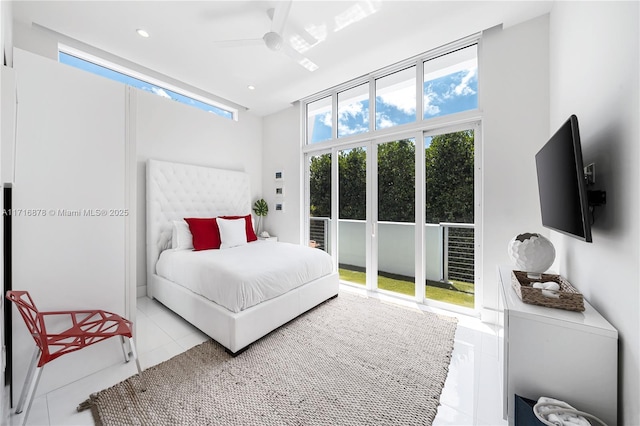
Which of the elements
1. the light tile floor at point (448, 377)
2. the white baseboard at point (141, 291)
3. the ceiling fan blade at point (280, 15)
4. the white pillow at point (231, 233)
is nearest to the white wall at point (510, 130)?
the light tile floor at point (448, 377)

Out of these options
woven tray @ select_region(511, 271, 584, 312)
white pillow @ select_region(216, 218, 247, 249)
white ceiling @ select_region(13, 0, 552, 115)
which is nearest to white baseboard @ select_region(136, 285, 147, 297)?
white pillow @ select_region(216, 218, 247, 249)

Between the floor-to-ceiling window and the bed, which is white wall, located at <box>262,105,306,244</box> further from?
the bed

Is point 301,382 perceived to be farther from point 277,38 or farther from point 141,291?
point 277,38

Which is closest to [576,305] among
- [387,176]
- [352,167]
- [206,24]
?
[387,176]

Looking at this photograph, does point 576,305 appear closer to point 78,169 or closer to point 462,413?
point 462,413

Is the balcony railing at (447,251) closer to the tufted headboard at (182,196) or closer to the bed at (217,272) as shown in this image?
the bed at (217,272)

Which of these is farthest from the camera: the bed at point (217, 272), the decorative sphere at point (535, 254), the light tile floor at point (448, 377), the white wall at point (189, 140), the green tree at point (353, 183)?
the green tree at point (353, 183)

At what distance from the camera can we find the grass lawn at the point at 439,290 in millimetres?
2873

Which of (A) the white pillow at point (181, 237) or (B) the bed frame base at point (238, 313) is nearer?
(B) the bed frame base at point (238, 313)

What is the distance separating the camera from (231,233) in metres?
3.40

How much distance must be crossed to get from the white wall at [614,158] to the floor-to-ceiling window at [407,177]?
1186mm

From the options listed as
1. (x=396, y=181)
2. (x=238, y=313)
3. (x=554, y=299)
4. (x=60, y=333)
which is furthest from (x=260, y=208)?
(x=554, y=299)

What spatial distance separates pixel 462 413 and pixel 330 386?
81 cm

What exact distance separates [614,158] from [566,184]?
0.63 feet
